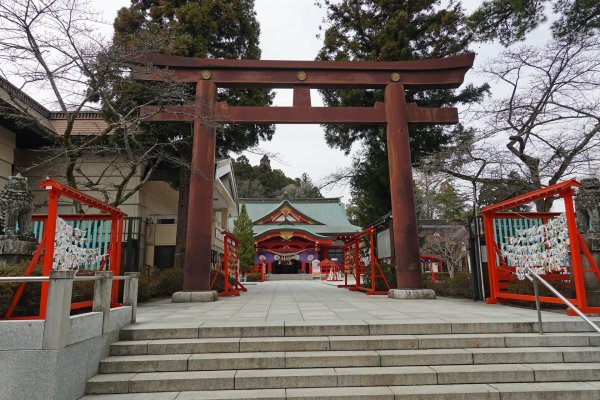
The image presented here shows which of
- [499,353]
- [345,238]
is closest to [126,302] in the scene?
[499,353]

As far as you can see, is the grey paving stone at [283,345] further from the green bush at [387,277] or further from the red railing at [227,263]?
the green bush at [387,277]

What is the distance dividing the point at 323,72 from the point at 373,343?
7066 mm

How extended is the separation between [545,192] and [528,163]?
3.63 m

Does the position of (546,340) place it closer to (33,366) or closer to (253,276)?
(33,366)

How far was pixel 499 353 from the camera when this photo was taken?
4203mm

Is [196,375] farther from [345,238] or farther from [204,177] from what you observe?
[345,238]

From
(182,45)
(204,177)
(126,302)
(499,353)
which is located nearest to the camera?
(499,353)

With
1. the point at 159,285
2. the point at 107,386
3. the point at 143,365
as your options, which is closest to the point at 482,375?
the point at 143,365

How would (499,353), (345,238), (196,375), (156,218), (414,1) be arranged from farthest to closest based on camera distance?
(156,218)
(345,238)
(414,1)
(499,353)
(196,375)

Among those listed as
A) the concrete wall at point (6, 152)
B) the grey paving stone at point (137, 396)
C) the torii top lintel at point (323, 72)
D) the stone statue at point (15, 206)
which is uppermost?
the torii top lintel at point (323, 72)

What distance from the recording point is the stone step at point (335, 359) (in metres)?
4.05

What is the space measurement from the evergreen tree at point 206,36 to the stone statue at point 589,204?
867cm

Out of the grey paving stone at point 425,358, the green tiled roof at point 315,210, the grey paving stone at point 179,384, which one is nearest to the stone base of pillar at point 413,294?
the grey paving stone at point 425,358

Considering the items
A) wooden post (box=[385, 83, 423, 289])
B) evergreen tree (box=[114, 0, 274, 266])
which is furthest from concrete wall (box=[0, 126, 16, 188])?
wooden post (box=[385, 83, 423, 289])
